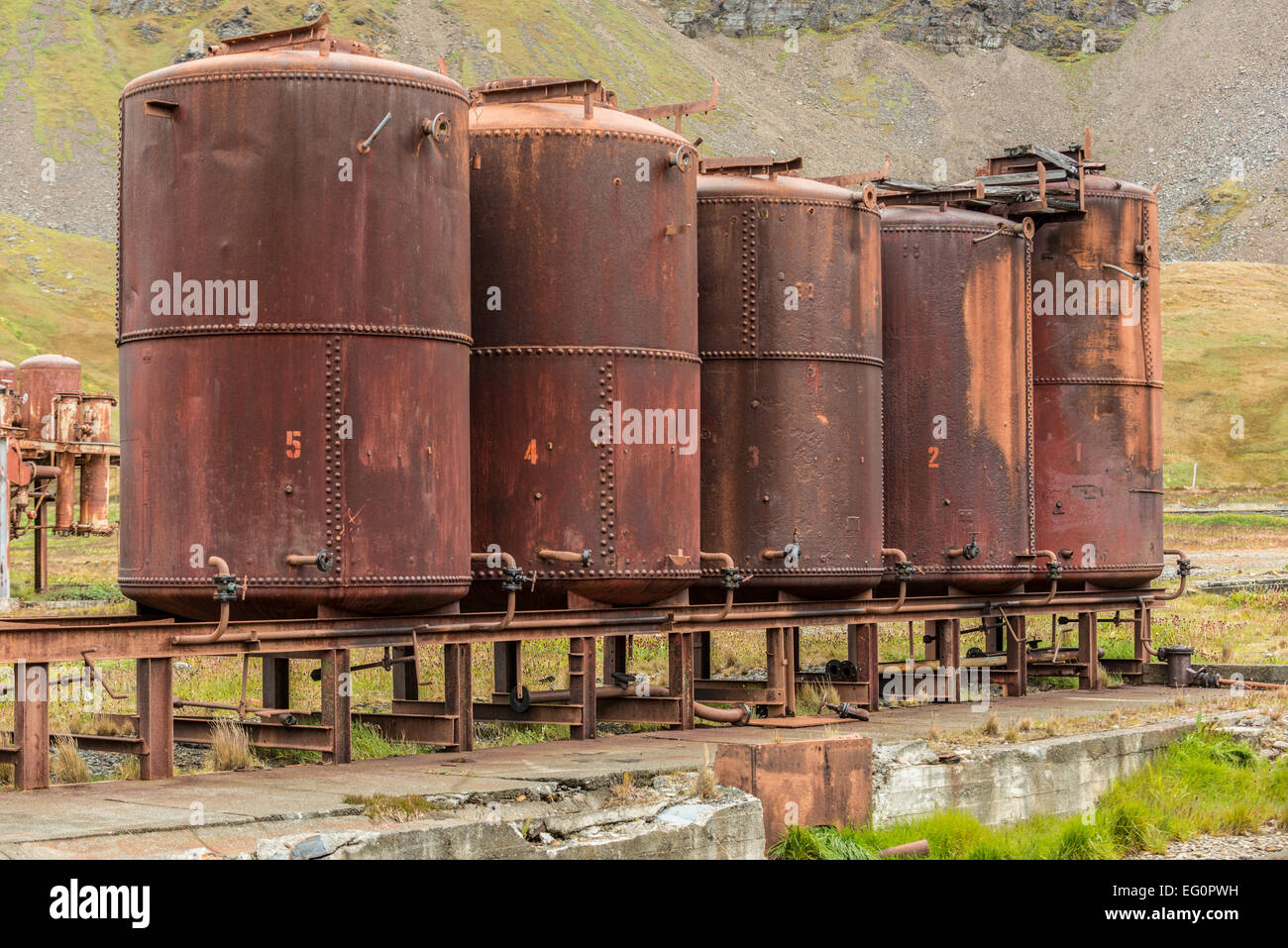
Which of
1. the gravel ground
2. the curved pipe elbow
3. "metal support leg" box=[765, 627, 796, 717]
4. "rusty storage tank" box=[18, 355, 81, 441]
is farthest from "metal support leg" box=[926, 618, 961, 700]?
"rusty storage tank" box=[18, 355, 81, 441]

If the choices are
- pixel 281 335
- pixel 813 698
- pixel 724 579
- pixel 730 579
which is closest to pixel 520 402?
pixel 281 335

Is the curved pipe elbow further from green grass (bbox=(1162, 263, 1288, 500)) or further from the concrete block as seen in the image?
green grass (bbox=(1162, 263, 1288, 500))

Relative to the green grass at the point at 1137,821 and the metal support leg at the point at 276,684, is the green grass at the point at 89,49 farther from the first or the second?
the green grass at the point at 1137,821

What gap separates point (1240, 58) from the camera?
169750mm

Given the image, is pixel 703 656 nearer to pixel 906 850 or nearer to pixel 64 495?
pixel 906 850

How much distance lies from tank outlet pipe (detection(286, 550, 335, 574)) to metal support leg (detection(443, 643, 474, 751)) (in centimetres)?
166

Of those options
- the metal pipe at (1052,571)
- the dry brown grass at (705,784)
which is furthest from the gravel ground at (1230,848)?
the metal pipe at (1052,571)

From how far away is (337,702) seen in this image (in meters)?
13.2

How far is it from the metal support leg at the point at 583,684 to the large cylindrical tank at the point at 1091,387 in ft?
26.1

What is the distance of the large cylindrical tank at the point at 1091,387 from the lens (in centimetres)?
2144

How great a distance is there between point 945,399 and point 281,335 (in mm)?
8962

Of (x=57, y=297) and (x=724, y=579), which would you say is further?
(x=57, y=297)
